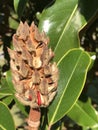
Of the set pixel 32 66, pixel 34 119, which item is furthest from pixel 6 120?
pixel 32 66

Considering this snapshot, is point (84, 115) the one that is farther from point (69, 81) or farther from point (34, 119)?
point (34, 119)

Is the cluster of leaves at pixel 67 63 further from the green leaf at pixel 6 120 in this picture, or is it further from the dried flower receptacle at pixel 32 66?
the dried flower receptacle at pixel 32 66

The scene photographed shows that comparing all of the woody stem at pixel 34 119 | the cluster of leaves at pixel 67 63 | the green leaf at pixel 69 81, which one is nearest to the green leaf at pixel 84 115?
the cluster of leaves at pixel 67 63

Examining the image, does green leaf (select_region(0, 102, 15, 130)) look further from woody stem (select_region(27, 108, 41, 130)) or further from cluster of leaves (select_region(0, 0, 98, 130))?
woody stem (select_region(27, 108, 41, 130))

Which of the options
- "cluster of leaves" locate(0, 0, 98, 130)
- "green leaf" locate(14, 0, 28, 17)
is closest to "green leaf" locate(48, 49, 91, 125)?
"cluster of leaves" locate(0, 0, 98, 130)

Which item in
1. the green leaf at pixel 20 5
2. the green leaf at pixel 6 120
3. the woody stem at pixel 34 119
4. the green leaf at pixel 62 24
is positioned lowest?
the green leaf at pixel 6 120
